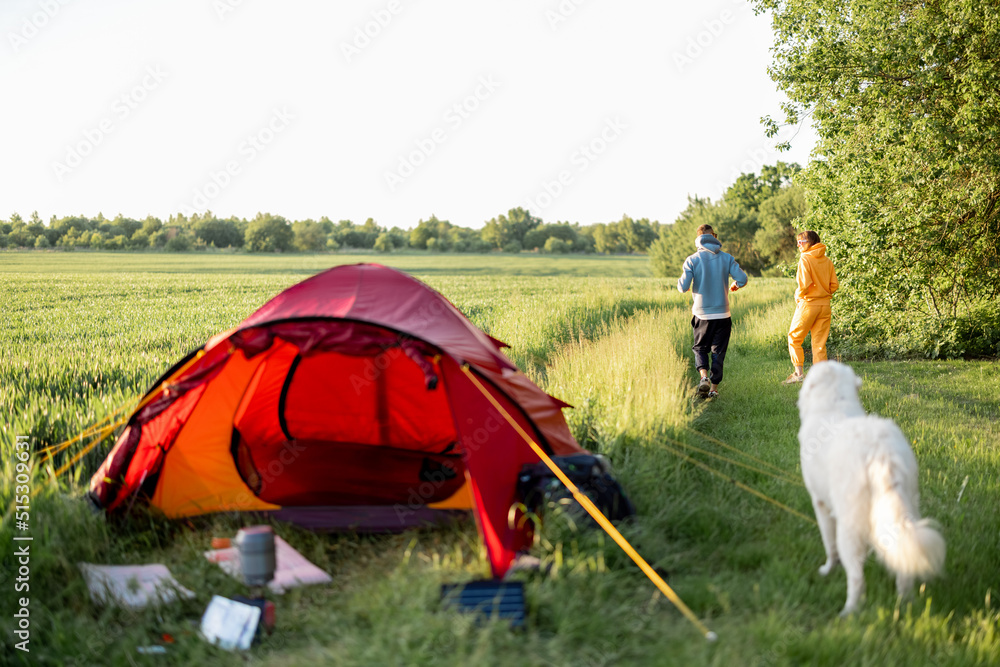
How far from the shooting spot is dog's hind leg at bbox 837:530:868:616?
308 cm

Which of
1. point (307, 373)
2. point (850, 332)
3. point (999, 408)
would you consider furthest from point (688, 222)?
point (307, 373)

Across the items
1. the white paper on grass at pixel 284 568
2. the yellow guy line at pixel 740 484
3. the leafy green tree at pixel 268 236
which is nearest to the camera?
the white paper on grass at pixel 284 568

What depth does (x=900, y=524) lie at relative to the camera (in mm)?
2873

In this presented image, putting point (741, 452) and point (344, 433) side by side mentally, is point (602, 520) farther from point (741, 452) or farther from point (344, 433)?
point (344, 433)

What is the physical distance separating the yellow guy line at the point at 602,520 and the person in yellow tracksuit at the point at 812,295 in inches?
234

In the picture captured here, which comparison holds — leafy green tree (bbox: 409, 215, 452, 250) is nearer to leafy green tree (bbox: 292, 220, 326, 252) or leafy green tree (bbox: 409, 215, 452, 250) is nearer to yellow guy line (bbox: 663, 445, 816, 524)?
leafy green tree (bbox: 292, 220, 326, 252)

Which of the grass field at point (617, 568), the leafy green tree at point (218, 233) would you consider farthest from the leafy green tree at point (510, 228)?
the grass field at point (617, 568)

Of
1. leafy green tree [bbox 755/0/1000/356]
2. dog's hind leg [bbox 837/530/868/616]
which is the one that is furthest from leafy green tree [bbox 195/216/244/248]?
dog's hind leg [bbox 837/530/868/616]

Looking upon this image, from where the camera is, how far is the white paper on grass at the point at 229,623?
2996 millimetres

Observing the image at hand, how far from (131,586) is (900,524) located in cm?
398

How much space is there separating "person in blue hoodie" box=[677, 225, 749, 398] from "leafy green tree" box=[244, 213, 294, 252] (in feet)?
268

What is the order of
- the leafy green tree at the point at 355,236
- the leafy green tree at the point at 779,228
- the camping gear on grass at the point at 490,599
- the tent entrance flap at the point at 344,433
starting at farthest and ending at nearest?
the leafy green tree at the point at 355,236, the leafy green tree at the point at 779,228, the tent entrance flap at the point at 344,433, the camping gear on grass at the point at 490,599

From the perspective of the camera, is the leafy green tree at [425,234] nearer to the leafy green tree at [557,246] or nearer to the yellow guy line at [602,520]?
the leafy green tree at [557,246]

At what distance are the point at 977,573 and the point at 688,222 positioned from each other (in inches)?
2143
